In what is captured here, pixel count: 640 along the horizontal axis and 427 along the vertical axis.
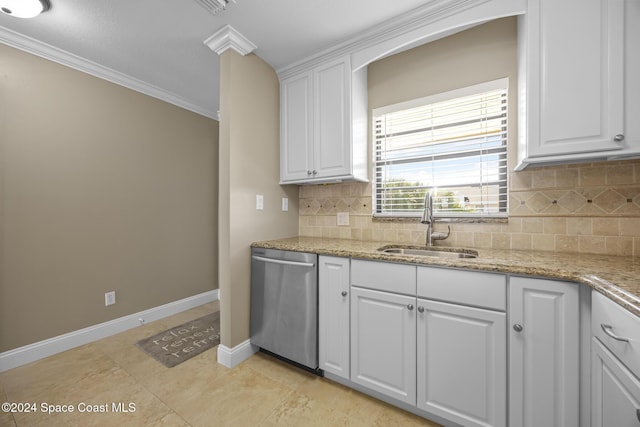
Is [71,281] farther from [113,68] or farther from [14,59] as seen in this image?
[113,68]

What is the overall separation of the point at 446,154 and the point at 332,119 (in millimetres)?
942

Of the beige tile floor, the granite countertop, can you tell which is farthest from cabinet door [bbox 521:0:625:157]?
the beige tile floor

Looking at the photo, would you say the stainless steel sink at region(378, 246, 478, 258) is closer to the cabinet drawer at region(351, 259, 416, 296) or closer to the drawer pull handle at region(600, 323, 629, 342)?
the cabinet drawer at region(351, 259, 416, 296)

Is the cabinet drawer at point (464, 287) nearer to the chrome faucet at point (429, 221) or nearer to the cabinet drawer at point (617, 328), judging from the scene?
the cabinet drawer at point (617, 328)

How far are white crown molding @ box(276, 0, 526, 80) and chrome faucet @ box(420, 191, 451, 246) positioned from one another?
3.64ft

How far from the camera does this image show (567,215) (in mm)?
1579

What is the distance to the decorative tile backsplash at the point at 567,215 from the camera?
1.45 metres

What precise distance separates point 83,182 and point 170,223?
2.87ft

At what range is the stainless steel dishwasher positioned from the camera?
1815 millimetres

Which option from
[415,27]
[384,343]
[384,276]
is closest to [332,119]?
[415,27]

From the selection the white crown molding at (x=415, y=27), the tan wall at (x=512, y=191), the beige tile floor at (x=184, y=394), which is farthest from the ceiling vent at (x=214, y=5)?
the beige tile floor at (x=184, y=394)

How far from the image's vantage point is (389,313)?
1518mm

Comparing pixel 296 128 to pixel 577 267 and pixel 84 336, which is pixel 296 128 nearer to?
pixel 577 267

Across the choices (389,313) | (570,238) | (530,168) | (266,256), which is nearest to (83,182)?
(266,256)
